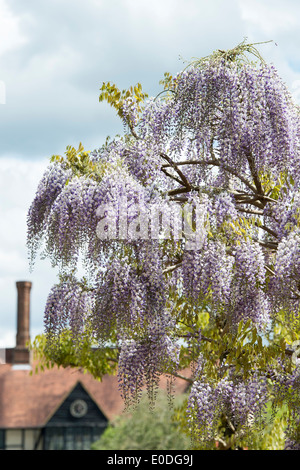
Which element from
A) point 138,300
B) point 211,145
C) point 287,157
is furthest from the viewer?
point 211,145

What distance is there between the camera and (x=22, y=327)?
26156 millimetres

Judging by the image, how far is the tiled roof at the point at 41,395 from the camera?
22.5 m

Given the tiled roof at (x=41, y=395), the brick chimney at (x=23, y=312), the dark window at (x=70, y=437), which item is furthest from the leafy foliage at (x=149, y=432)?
the brick chimney at (x=23, y=312)

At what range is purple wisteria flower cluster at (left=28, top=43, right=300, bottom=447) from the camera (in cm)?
641

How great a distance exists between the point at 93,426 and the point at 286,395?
16.5m

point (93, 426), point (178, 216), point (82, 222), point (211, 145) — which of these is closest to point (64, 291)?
point (82, 222)

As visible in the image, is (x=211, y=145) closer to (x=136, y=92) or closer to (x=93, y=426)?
(x=136, y=92)

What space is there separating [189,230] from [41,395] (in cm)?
1788

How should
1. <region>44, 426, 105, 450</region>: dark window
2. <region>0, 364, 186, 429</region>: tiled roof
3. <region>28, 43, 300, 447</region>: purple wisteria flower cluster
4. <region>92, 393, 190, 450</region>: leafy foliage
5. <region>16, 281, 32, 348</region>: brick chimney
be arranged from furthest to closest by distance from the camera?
<region>16, 281, 32, 348</region>: brick chimney → <region>44, 426, 105, 450</region>: dark window → <region>0, 364, 186, 429</region>: tiled roof → <region>92, 393, 190, 450</region>: leafy foliage → <region>28, 43, 300, 447</region>: purple wisteria flower cluster

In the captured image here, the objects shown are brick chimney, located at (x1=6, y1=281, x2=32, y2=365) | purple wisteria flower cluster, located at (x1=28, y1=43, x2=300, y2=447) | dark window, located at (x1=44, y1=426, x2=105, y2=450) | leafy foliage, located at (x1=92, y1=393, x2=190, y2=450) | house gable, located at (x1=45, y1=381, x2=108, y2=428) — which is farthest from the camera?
brick chimney, located at (x1=6, y1=281, x2=32, y2=365)

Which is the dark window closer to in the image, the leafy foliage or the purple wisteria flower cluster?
the leafy foliage

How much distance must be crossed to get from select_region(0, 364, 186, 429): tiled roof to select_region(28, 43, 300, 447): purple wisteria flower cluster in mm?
15471

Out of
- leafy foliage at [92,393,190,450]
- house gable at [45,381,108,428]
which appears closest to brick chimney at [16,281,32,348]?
house gable at [45,381,108,428]

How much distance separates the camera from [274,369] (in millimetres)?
7758
